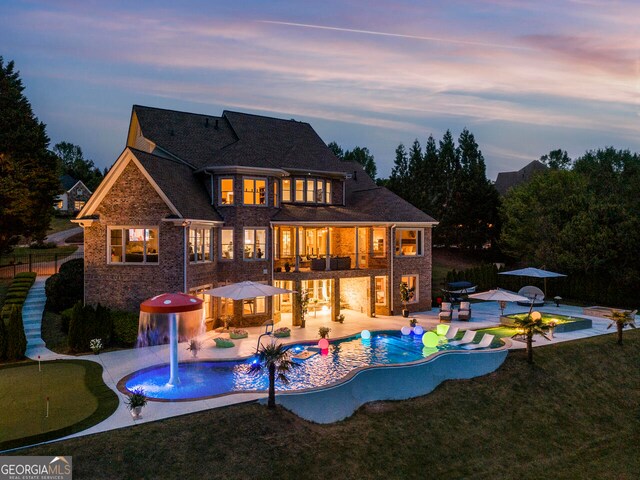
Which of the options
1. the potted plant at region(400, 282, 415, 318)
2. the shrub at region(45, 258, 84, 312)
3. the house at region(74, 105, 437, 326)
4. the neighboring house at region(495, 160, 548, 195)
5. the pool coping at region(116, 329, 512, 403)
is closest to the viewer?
the pool coping at region(116, 329, 512, 403)

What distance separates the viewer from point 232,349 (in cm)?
2017

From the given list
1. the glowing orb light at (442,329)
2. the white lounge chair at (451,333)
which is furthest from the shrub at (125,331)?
the white lounge chair at (451,333)

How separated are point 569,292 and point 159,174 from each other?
33.1m

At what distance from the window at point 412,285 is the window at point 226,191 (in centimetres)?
1292

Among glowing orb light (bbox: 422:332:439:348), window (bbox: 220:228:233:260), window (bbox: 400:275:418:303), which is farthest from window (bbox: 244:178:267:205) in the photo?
glowing orb light (bbox: 422:332:439:348)

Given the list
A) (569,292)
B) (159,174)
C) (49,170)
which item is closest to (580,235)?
(569,292)

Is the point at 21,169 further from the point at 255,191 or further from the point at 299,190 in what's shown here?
the point at 299,190

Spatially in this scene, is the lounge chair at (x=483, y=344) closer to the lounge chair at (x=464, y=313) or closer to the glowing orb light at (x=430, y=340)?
the glowing orb light at (x=430, y=340)

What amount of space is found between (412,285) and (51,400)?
22.6 metres

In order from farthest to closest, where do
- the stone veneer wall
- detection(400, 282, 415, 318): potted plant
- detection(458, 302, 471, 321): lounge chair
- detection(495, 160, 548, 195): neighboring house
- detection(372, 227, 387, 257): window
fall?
1. detection(495, 160, 548, 195): neighboring house
2. detection(372, 227, 387, 257): window
3. detection(400, 282, 415, 318): potted plant
4. detection(458, 302, 471, 321): lounge chair
5. the stone veneer wall

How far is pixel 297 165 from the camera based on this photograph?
28.7 metres

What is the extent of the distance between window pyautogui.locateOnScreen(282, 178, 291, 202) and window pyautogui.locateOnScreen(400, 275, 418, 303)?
9.63 m

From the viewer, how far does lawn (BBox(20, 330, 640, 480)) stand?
10.8 metres

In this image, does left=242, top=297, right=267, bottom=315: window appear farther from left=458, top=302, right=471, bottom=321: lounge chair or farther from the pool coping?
left=458, top=302, right=471, bottom=321: lounge chair
